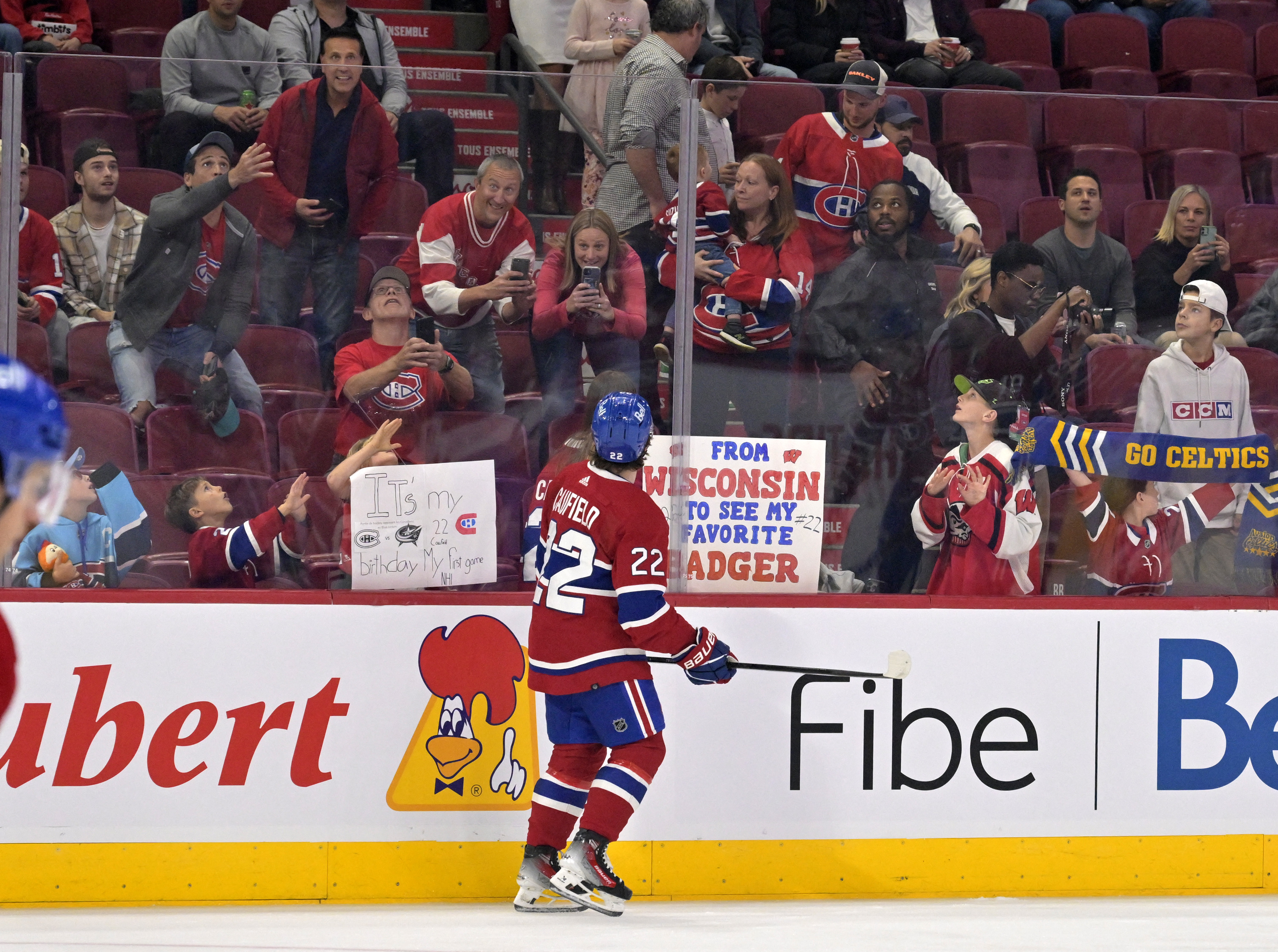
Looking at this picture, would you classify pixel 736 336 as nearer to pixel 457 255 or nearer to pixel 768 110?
pixel 768 110

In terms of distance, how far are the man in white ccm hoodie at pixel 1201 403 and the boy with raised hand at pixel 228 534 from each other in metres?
2.49

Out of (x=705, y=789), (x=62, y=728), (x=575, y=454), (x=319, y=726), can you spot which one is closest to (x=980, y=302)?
(x=575, y=454)

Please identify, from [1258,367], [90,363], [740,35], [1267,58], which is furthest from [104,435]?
[1267,58]

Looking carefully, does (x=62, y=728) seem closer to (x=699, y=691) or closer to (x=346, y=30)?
(x=699, y=691)

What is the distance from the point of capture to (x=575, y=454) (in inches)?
164

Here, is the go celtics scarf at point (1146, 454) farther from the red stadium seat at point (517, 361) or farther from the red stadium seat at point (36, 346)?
the red stadium seat at point (36, 346)

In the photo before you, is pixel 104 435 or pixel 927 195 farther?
pixel 927 195

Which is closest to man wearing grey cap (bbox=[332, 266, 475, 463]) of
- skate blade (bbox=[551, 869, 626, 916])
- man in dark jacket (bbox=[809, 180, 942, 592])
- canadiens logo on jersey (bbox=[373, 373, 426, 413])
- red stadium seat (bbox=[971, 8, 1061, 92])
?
canadiens logo on jersey (bbox=[373, 373, 426, 413])

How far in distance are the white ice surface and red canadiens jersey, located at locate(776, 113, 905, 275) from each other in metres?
1.81

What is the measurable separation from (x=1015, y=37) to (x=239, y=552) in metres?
5.53

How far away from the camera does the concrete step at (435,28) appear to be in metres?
7.39

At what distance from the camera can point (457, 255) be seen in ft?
13.4

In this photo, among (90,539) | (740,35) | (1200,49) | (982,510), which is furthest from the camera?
(1200,49)

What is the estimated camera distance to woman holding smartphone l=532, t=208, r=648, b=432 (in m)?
4.13
